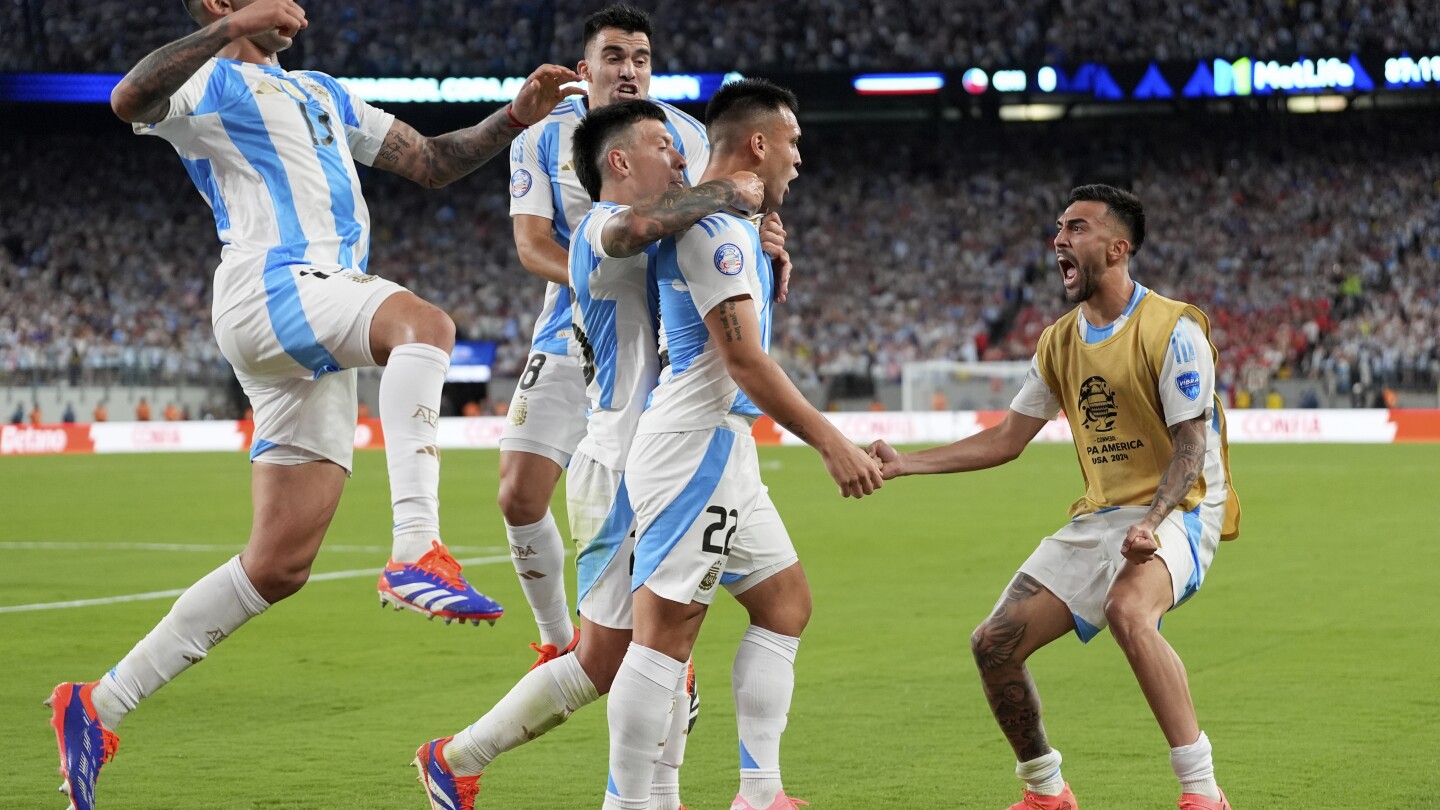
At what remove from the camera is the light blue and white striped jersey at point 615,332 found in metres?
4.61

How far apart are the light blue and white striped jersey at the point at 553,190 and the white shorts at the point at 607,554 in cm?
146

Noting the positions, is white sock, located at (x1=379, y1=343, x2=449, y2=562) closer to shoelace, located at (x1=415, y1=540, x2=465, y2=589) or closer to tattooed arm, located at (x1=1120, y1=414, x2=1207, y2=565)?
shoelace, located at (x1=415, y1=540, x2=465, y2=589)

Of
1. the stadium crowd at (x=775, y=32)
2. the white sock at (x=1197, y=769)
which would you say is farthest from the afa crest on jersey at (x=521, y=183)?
the stadium crowd at (x=775, y=32)

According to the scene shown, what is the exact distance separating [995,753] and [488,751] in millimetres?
2220

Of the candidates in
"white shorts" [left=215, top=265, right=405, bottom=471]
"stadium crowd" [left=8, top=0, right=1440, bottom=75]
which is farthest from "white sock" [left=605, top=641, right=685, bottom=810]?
"stadium crowd" [left=8, top=0, right=1440, bottom=75]

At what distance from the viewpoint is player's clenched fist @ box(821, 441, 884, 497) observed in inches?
165

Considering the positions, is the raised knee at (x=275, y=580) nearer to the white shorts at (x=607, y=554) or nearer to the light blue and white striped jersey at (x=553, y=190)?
the white shorts at (x=607, y=554)

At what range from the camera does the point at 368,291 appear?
496cm

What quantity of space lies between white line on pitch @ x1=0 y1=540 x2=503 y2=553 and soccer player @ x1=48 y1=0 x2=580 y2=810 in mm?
8579

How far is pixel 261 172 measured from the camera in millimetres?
5195

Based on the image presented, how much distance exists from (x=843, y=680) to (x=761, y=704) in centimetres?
308

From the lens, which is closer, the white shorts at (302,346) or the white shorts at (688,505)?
the white shorts at (688,505)

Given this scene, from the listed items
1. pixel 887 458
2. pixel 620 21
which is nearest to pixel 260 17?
pixel 620 21

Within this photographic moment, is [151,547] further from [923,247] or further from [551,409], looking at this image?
[923,247]
